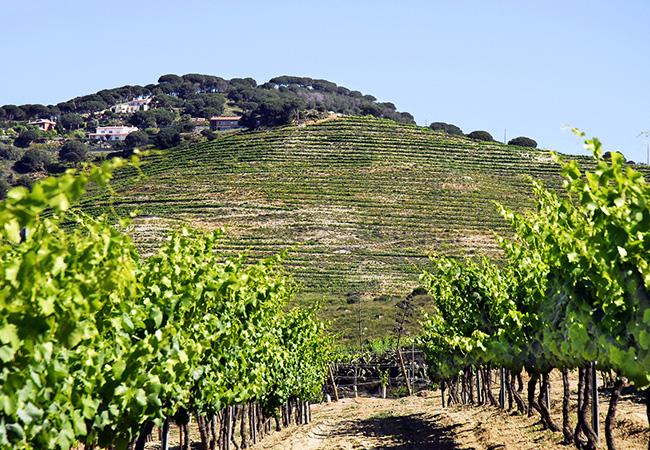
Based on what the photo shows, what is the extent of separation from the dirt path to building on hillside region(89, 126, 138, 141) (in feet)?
304

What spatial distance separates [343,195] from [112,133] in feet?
204

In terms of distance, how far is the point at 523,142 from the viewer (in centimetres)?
7875

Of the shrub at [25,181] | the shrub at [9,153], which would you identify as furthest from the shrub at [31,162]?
the shrub at [25,181]

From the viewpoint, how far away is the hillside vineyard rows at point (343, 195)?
148 feet

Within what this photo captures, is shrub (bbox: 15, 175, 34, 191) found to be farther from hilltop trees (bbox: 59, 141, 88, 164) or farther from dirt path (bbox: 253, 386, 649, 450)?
dirt path (bbox: 253, 386, 649, 450)

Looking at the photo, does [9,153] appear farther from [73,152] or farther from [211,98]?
[211,98]

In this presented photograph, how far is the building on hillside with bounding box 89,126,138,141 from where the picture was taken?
10354 centimetres

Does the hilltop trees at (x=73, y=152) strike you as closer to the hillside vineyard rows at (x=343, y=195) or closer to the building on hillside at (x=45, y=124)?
the hillside vineyard rows at (x=343, y=195)

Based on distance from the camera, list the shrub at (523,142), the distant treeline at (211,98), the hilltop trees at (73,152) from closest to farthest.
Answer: the shrub at (523,142) < the hilltop trees at (73,152) < the distant treeline at (211,98)

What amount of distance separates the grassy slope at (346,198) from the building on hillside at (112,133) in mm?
34088

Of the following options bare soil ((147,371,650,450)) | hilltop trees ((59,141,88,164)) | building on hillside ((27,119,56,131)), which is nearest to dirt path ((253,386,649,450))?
bare soil ((147,371,650,450))

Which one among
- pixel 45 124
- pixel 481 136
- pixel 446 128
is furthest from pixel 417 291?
pixel 45 124

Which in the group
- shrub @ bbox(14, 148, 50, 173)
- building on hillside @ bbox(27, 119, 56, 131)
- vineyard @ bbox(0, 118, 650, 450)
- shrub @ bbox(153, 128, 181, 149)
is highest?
building on hillside @ bbox(27, 119, 56, 131)

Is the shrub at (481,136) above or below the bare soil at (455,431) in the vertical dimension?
above
